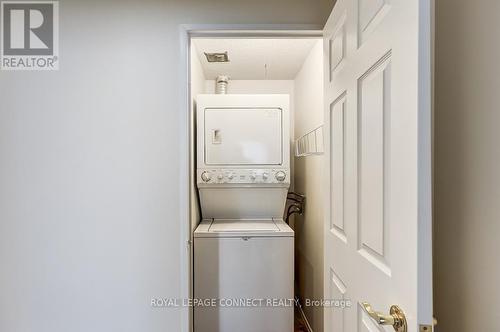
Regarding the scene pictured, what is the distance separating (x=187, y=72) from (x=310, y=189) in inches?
58.3

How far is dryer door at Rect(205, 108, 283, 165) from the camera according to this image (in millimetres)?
2430

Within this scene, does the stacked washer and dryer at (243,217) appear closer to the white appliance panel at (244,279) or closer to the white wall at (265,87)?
the white appliance panel at (244,279)

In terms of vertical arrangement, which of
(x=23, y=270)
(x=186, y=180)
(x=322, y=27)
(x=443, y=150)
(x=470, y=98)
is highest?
(x=322, y=27)

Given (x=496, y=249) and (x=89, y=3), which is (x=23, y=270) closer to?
(x=89, y=3)

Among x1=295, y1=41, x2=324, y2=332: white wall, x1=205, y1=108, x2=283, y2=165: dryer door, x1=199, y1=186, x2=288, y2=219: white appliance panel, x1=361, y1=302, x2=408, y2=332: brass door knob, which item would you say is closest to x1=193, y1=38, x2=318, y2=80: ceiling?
x1=295, y1=41, x2=324, y2=332: white wall

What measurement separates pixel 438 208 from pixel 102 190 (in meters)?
1.56

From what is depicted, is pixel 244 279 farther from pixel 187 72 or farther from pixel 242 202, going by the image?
pixel 187 72

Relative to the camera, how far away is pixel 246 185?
2473 mm

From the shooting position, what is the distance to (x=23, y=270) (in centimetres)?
161

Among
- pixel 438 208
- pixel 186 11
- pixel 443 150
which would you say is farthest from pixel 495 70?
pixel 186 11

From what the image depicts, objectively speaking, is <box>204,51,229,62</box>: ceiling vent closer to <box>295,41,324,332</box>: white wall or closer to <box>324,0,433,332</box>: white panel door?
<box>295,41,324,332</box>: white wall

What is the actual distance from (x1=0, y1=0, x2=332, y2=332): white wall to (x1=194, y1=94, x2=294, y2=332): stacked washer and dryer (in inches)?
21.9

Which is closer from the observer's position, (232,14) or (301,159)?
(232,14)

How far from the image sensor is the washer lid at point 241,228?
7.03ft
